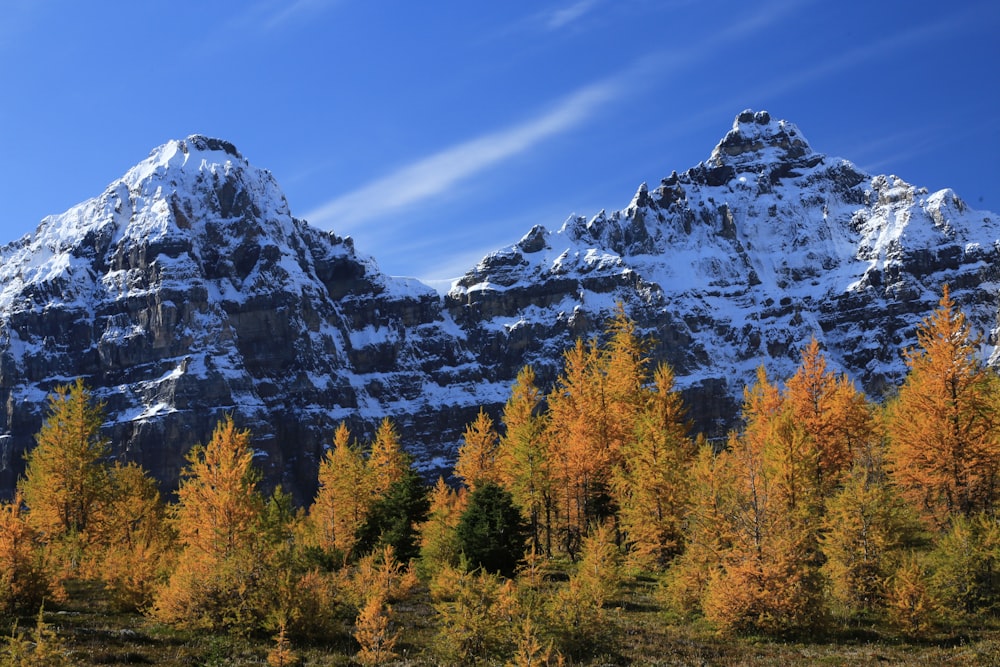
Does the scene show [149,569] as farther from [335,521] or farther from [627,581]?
[335,521]

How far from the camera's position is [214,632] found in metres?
23.5

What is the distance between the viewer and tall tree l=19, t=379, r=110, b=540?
40.9 m

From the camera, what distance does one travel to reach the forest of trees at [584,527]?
2314 cm

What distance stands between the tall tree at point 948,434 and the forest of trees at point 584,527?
9cm

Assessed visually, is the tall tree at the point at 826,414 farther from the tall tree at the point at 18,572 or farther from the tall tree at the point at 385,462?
the tall tree at the point at 18,572

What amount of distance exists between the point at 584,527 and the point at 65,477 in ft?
92.4

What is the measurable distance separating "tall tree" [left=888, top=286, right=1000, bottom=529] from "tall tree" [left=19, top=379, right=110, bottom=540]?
40.9 meters

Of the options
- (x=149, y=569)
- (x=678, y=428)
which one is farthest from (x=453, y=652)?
(x=678, y=428)

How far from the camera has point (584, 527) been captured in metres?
41.6

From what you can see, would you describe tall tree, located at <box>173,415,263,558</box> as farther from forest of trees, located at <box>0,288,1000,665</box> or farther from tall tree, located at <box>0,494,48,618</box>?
tall tree, located at <box>0,494,48,618</box>

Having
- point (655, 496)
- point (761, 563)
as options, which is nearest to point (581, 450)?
point (655, 496)

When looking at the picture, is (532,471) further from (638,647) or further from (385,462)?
(385,462)

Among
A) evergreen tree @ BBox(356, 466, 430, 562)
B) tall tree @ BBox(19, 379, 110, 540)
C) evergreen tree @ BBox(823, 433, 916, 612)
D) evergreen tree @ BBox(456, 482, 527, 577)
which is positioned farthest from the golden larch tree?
tall tree @ BBox(19, 379, 110, 540)

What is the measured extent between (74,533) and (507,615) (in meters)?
27.9
